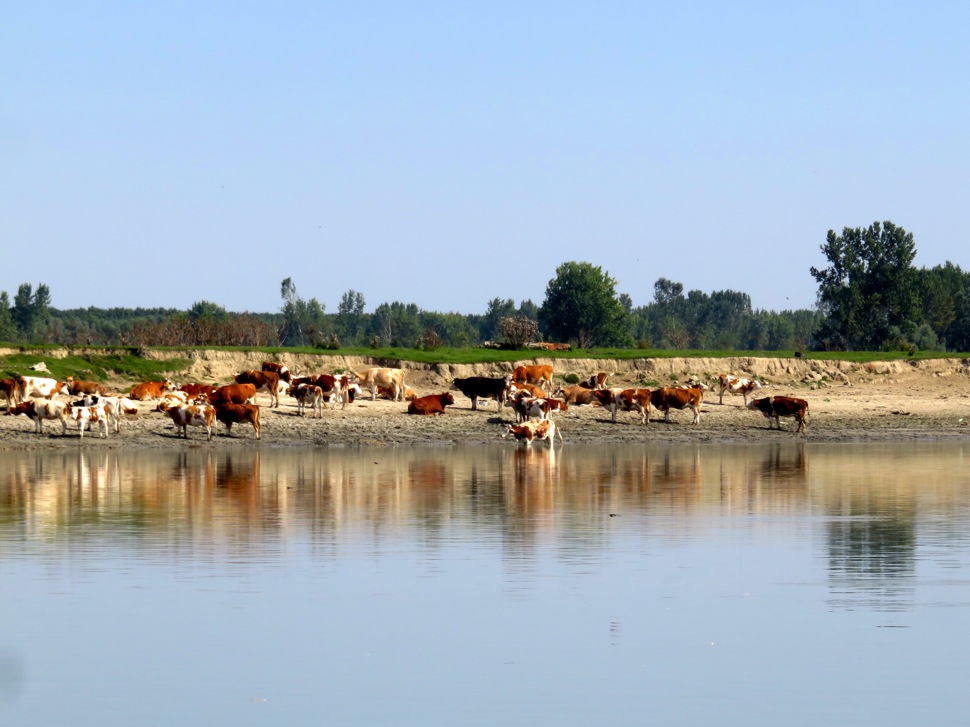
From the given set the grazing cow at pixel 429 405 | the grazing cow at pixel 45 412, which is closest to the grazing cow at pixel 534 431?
the grazing cow at pixel 429 405

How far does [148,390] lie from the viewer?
4309 centimetres

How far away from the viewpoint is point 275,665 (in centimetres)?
1232

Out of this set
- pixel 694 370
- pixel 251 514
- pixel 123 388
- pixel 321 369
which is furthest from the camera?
pixel 694 370

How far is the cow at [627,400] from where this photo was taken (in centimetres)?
4447

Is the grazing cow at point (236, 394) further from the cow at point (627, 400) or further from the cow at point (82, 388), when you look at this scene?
the cow at point (627, 400)

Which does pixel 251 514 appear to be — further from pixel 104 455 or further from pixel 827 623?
pixel 104 455

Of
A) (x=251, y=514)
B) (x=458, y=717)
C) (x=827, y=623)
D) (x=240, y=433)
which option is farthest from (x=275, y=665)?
(x=240, y=433)

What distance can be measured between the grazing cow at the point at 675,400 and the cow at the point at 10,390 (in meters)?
18.2

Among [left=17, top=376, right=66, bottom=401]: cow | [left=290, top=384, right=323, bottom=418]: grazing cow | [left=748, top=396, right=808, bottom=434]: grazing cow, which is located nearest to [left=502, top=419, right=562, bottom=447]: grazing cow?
[left=290, top=384, right=323, bottom=418]: grazing cow

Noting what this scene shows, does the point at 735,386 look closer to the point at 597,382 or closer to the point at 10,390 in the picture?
the point at 597,382

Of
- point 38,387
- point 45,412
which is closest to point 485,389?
point 38,387

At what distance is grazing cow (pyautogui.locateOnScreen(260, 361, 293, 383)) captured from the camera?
4694 centimetres

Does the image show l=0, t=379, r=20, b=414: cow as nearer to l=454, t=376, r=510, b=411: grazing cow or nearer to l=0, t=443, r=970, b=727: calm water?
l=0, t=443, r=970, b=727: calm water

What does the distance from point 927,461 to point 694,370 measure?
21.6 meters
